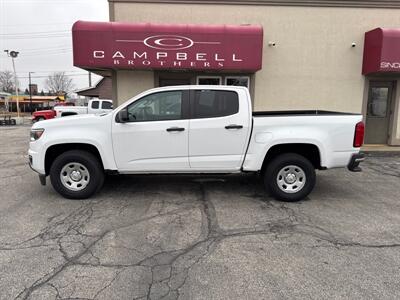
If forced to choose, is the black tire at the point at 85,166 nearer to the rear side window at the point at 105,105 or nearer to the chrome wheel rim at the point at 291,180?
the chrome wheel rim at the point at 291,180

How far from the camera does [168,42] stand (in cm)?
952

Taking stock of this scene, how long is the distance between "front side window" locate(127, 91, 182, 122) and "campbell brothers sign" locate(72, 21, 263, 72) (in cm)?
426

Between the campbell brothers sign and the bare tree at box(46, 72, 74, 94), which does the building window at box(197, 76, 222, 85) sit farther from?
the bare tree at box(46, 72, 74, 94)

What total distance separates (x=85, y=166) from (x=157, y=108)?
155 cm

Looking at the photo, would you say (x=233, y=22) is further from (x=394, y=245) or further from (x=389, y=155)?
(x=394, y=245)

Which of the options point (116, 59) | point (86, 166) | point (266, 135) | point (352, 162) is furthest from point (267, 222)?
point (116, 59)

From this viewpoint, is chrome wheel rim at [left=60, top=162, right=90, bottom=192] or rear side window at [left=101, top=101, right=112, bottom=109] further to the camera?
rear side window at [left=101, top=101, right=112, bottom=109]

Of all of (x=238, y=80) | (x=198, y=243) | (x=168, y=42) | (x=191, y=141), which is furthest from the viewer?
(x=238, y=80)

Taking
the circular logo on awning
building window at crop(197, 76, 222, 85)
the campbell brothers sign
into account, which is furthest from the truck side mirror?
building window at crop(197, 76, 222, 85)

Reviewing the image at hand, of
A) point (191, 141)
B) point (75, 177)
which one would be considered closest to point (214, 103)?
point (191, 141)

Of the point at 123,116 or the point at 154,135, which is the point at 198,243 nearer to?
the point at 154,135

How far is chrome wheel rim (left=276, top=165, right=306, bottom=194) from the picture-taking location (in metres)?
5.71

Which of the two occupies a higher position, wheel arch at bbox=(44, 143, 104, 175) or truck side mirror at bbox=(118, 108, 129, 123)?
truck side mirror at bbox=(118, 108, 129, 123)

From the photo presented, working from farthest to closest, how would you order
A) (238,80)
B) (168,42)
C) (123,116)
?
(238,80) → (168,42) → (123,116)
